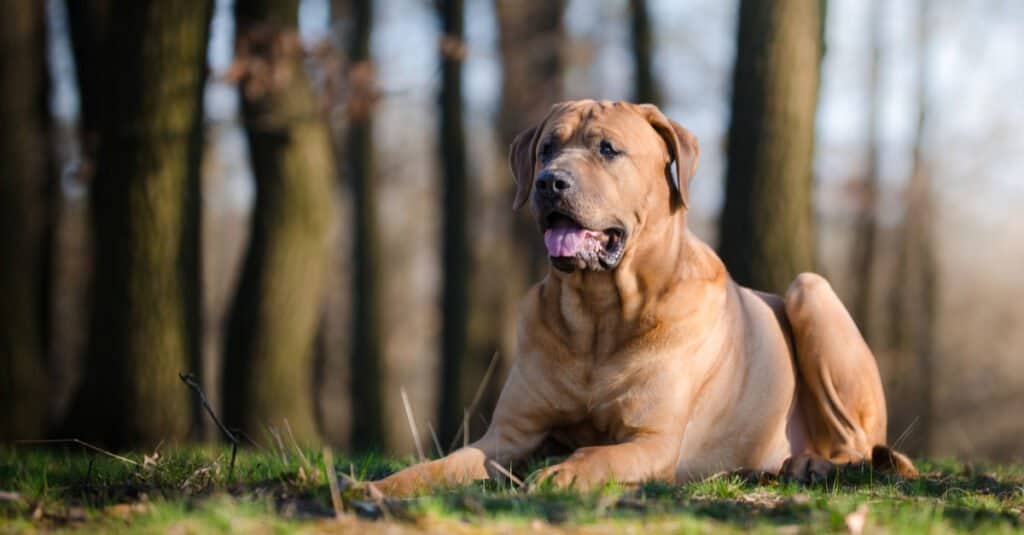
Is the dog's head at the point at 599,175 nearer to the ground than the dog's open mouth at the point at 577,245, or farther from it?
farther from it

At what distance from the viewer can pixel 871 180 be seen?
757 inches

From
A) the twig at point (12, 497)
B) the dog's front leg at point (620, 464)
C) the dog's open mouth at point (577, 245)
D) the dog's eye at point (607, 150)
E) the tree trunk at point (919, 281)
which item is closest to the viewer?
the twig at point (12, 497)

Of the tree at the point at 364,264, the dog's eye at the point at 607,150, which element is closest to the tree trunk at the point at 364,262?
the tree at the point at 364,264

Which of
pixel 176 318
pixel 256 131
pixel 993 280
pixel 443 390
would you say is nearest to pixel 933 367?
pixel 993 280

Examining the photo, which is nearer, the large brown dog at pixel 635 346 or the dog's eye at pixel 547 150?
the large brown dog at pixel 635 346

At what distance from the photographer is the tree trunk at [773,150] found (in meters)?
7.86

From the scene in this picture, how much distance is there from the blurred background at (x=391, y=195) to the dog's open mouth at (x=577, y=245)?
1.05 m

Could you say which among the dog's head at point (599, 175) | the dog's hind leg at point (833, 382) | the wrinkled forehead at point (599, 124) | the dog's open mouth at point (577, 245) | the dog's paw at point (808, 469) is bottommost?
the dog's paw at point (808, 469)

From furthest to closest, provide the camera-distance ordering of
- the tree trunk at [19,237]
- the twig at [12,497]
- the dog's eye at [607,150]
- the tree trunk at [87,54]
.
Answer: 1. the tree trunk at [87,54]
2. the tree trunk at [19,237]
3. the dog's eye at [607,150]
4. the twig at [12,497]

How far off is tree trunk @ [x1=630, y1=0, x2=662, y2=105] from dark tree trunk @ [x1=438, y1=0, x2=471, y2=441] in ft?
6.96

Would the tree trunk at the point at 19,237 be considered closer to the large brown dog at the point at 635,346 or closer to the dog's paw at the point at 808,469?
the large brown dog at the point at 635,346

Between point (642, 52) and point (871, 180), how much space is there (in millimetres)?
7222

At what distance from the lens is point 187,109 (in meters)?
8.94

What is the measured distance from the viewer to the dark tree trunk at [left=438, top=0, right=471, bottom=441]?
45.2 feet
